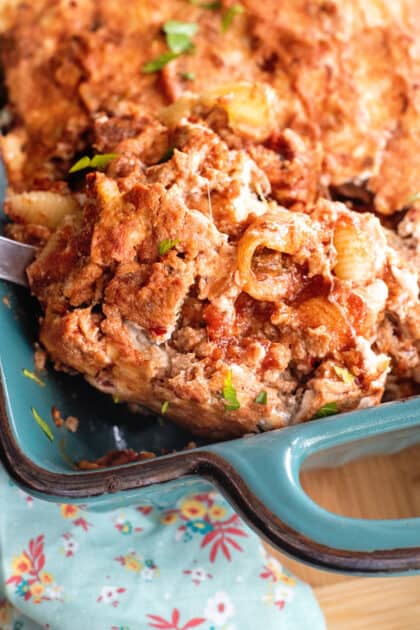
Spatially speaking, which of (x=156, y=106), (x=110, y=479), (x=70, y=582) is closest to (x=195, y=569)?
(x=70, y=582)

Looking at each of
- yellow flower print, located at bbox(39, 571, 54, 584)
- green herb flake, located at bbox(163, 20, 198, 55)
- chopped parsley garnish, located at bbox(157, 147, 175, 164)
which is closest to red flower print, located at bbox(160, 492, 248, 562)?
yellow flower print, located at bbox(39, 571, 54, 584)

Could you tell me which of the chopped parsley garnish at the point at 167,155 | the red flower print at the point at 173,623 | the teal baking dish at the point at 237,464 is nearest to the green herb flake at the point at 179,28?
the chopped parsley garnish at the point at 167,155

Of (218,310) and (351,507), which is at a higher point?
(218,310)

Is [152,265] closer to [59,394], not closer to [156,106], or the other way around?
[59,394]

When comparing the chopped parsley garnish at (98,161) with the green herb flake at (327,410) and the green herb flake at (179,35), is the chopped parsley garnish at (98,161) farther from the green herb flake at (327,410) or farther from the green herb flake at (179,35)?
the green herb flake at (327,410)

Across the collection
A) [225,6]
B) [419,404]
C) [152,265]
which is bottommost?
[419,404]

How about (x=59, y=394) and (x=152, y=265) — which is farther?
(x=59, y=394)

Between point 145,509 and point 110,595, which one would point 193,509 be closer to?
point 145,509

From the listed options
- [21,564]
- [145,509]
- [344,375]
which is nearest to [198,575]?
[145,509]

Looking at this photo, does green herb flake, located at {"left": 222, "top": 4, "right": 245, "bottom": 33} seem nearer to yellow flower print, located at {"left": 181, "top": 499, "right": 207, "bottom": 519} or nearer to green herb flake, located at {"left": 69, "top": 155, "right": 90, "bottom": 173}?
green herb flake, located at {"left": 69, "top": 155, "right": 90, "bottom": 173}
